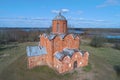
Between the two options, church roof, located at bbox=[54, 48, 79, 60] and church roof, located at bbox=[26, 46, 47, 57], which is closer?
church roof, located at bbox=[54, 48, 79, 60]

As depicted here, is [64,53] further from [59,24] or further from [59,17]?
[59,17]

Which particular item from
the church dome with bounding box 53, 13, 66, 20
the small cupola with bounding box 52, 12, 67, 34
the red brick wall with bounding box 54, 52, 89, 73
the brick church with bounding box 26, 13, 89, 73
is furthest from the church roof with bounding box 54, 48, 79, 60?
the church dome with bounding box 53, 13, 66, 20

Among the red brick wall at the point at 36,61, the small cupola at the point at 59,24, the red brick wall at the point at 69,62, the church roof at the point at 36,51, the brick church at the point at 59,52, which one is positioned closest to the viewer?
the red brick wall at the point at 69,62

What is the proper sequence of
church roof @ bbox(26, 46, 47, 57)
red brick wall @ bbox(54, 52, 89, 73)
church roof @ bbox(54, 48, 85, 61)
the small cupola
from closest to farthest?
red brick wall @ bbox(54, 52, 89, 73), church roof @ bbox(54, 48, 85, 61), church roof @ bbox(26, 46, 47, 57), the small cupola

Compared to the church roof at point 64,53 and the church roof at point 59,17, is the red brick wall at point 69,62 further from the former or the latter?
the church roof at point 59,17

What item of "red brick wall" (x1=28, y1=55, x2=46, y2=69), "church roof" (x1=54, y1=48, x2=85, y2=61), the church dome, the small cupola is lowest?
"red brick wall" (x1=28, y1=55, x2=46, y2=69)

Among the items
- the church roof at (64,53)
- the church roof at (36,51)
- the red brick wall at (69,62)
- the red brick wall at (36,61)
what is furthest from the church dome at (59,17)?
the red brick wall at (36,61)

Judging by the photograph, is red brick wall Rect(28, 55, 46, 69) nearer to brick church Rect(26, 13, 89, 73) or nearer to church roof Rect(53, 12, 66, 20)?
brick church Rect(26, 13, 89, 73)

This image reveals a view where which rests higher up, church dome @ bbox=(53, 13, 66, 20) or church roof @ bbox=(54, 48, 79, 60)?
church dome @ bbox=(53, 13, 66, 20)

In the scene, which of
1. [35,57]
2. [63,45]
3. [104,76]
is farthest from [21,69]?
[104,76]
